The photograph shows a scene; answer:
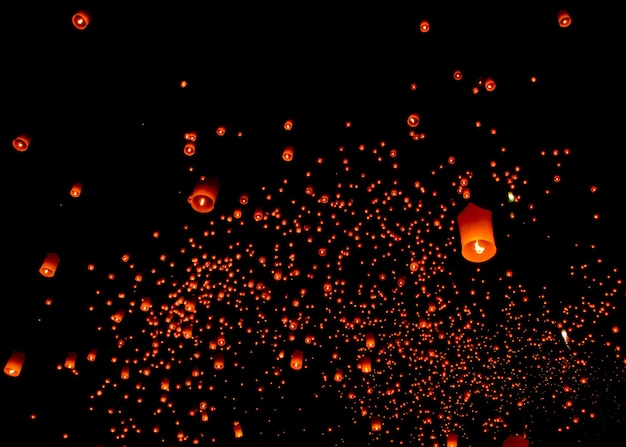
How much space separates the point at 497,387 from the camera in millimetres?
6688

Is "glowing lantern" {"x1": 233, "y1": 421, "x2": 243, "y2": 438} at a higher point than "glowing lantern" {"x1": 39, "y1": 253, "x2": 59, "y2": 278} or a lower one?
lower

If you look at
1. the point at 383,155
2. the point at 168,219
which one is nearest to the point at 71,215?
the point at 168,219

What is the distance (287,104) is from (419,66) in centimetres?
113

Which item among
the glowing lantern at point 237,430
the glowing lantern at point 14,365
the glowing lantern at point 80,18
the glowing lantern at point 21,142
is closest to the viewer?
the glowing lantern at point 80,18

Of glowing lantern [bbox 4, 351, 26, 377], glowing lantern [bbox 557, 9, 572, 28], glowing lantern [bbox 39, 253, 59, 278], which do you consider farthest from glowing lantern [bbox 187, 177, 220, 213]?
glowing lantern [bbox 4, 351, 26, 377]

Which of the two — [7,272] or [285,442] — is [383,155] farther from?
[285,442]

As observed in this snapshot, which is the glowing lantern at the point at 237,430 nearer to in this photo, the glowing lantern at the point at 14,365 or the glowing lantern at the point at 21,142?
the glowing lantern at the point at 14,365

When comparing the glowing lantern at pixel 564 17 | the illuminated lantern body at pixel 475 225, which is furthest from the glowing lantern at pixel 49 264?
the glowing lantern at pixel 564 17

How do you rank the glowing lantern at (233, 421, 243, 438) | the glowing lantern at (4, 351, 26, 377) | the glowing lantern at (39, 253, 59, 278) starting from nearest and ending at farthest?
the glowing lantern at (39, 253, 59, 278) < the glowing lantern at (4, 351, 26, 377) < the glowing lantern at (233, 421, 243, 438)

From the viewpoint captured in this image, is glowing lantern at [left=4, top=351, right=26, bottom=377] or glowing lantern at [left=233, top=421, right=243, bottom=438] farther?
glowing lantern at [left=233, top=421, right=243, bottom=438]

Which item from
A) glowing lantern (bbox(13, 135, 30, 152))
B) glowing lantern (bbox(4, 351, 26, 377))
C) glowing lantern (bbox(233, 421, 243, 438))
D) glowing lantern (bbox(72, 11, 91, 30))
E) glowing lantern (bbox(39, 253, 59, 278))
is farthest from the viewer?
glowing lantern (bbox(233, 421, 243, 438))

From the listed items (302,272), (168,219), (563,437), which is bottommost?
(563,437)

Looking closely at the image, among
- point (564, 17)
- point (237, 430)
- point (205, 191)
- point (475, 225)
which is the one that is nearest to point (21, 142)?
point (205, 191)

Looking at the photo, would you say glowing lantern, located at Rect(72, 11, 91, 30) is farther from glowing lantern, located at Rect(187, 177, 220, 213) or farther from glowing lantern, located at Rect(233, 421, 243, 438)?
glowing lantern, located at Rect(233, 421, 243, 438)
